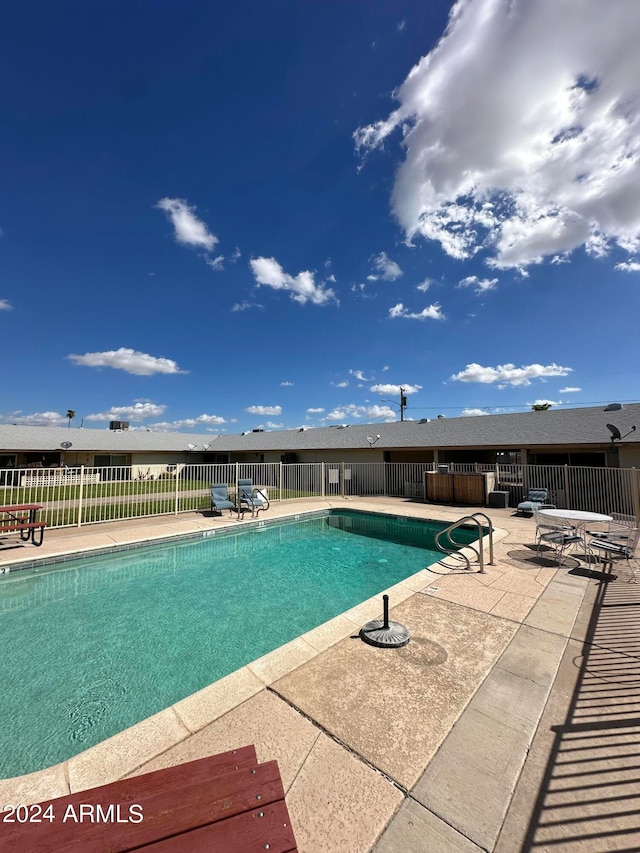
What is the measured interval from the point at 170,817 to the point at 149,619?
4.94 metres

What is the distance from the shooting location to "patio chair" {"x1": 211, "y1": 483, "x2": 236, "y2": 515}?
12.7m

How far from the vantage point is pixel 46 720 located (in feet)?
11.4

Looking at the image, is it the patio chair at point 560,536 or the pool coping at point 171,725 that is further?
the patio chair at point 560,536

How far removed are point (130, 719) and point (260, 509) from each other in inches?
417

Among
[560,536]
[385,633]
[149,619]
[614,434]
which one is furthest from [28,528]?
A: [614,434]

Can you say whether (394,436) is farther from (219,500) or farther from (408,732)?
(408,732)

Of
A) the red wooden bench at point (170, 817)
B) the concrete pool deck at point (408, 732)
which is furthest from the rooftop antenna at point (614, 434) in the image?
the red wooden bench at point (170, 817)

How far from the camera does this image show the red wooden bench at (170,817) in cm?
132

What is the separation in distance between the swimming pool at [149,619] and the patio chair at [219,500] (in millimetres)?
2376

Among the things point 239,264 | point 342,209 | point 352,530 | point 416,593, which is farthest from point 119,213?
point 416,593

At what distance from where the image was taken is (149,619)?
18.4 feet

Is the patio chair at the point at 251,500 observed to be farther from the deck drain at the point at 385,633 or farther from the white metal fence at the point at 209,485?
the deck drain at the point at 385,633

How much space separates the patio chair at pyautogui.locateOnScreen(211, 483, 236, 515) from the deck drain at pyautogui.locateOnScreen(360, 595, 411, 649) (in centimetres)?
925

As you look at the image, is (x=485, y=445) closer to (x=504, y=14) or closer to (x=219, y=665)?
(x=504, y=14)
